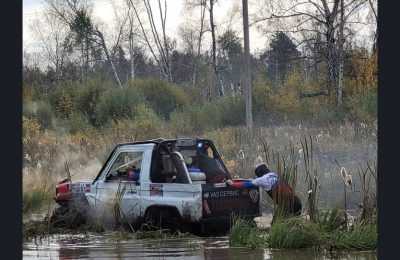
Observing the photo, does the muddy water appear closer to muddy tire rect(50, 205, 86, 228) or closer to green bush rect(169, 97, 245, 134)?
muddy tire rect(50, 205, 86, 228)

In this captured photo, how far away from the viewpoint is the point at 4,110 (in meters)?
3.64

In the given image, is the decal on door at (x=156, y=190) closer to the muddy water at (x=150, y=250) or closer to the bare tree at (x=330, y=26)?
the muddy water at (x=150, y=250)

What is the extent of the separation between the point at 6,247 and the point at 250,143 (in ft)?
75.9

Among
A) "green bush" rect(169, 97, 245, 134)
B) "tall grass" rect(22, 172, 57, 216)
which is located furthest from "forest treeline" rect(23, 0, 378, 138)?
"tall grass" rect(22, 172, 57, 216)

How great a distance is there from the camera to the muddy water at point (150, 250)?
10.8 meters

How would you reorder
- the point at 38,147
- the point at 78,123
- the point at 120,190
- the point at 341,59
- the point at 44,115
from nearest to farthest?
the point at 120,190, the point at 38,147, the point at 78,123, the point at 341,59, the point at 44,115

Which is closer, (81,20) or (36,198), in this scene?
(36,198)

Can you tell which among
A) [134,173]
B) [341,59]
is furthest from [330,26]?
[134,173]

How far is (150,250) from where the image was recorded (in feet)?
38.3

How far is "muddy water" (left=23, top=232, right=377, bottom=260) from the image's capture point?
35.5 ft

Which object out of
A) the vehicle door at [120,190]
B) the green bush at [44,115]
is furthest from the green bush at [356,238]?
the green bush at [44,115]

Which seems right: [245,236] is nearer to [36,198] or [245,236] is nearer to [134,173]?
[134,173]

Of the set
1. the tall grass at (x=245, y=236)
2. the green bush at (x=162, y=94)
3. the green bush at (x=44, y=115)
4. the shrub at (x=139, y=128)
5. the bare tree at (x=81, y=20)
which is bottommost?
the tall grass at (x=245, y=236)

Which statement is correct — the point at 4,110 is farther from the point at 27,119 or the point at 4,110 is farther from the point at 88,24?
the point at 88,24
